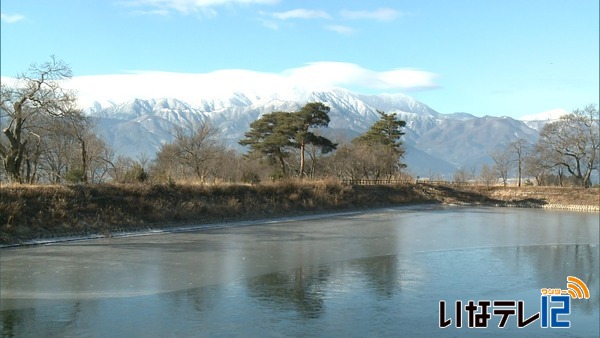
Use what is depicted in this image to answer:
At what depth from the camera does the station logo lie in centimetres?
882

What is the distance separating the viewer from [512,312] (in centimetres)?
935

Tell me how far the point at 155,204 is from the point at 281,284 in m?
15.7

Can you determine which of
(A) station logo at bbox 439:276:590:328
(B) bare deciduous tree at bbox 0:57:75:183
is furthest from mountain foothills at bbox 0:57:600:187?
(A) station logo at bbox 439:276:590:328

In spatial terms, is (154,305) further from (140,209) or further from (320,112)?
(320,112)

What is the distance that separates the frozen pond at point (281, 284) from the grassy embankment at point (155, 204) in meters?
2.38

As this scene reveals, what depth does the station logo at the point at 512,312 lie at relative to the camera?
8820mm

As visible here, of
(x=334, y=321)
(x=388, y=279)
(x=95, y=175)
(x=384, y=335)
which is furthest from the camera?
(x=95, y=175)

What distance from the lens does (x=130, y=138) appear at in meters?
180

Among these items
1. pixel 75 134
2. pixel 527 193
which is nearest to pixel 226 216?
pixel 75 134

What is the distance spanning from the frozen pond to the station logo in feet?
0.33

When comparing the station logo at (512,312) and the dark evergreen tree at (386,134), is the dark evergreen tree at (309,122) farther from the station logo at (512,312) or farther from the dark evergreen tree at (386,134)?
the station logo at (512,312)

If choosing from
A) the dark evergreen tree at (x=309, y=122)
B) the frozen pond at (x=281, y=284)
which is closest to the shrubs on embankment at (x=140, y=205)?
the frozen pond at (x=281, y=284)

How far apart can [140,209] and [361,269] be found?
47.4 ft

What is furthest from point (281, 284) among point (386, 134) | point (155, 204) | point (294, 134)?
point (386, 134)
